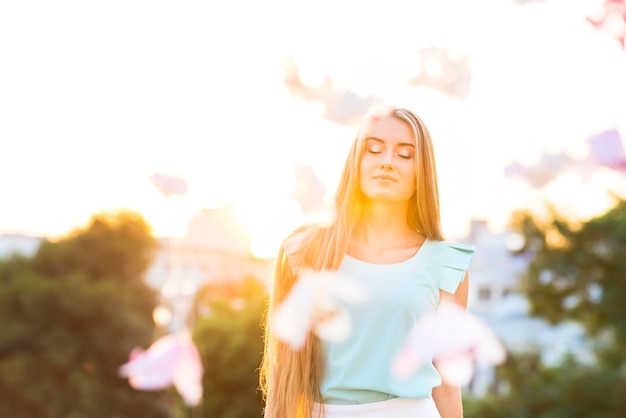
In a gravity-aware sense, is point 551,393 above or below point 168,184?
below

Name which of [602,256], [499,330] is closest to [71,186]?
[602,256]

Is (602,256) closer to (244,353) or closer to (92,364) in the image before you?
(244,353)

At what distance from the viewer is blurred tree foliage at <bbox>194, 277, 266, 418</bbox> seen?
25.1m

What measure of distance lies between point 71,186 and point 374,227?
21393 mm

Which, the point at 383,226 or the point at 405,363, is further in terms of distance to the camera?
the point at 383,226

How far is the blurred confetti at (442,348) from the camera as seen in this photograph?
2.37m

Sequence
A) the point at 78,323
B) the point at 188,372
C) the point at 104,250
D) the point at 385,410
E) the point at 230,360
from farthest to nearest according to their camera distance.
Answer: the point at 104,250
the point at 78,323
the point at 230,360
the point at 188,372
the point at 385,410

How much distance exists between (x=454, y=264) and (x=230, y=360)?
23.5m

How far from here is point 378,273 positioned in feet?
8.10

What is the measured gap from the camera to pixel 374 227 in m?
2.61

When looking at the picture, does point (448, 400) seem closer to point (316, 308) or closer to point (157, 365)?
point (316, 308)

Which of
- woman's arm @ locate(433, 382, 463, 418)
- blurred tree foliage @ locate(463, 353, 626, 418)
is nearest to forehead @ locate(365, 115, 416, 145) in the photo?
woman's arm @ locate(433, 382, 463, 418)

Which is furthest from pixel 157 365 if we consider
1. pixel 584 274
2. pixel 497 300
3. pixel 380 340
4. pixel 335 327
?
pixel 497 300

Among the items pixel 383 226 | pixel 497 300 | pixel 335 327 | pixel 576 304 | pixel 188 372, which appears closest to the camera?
pixel 335 327
